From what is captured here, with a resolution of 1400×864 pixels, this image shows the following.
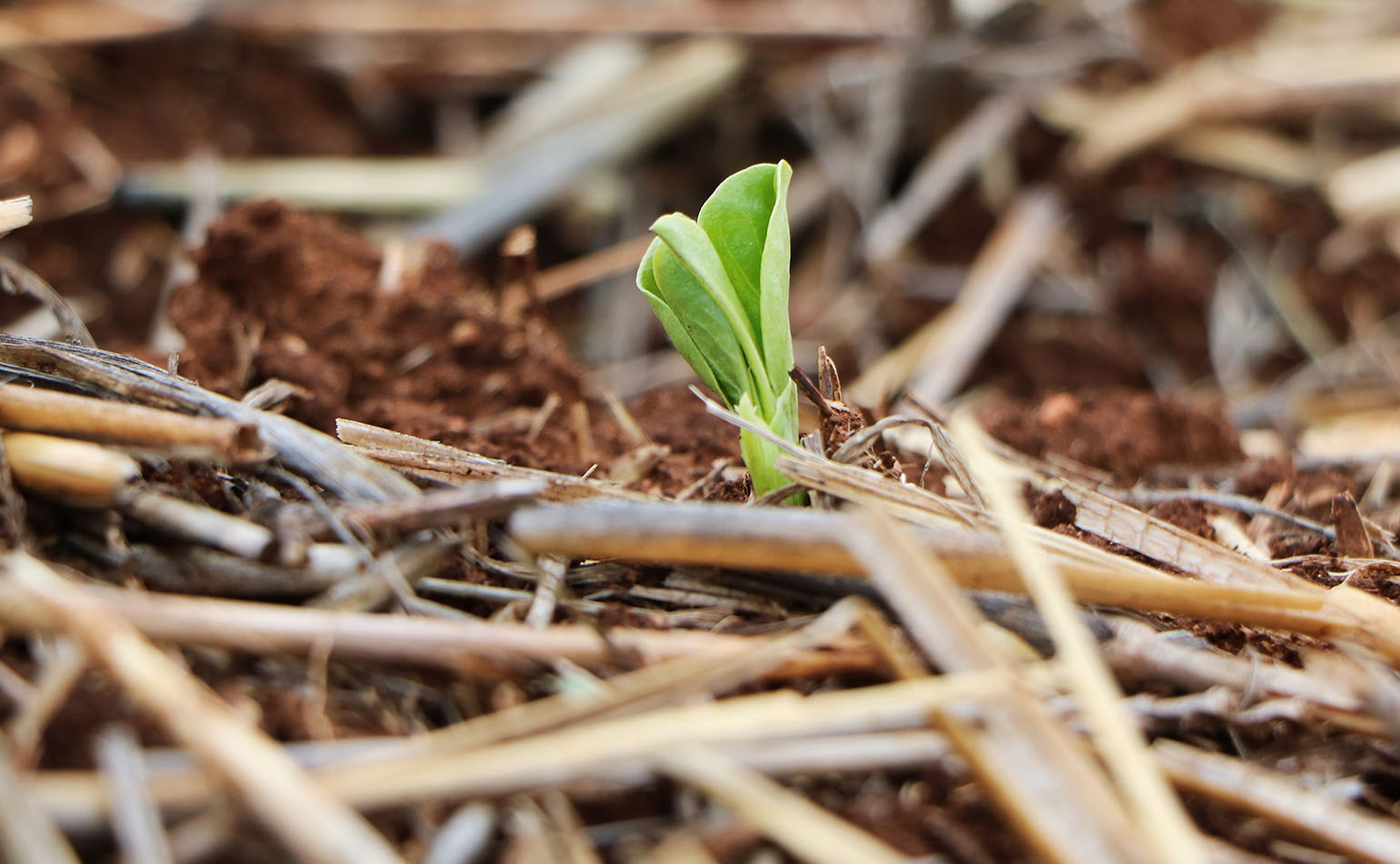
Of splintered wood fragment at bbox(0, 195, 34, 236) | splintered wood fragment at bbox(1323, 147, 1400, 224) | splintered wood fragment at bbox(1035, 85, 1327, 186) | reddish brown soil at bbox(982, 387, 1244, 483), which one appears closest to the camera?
splintered wood fragment at bbox(0, 195, 34, 236)

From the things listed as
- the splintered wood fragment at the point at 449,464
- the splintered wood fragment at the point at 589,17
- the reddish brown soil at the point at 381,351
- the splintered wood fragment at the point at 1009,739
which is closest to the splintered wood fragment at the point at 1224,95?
the splintered wood fragment at the point at 589,17

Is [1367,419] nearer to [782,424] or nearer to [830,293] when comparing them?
[830,293]

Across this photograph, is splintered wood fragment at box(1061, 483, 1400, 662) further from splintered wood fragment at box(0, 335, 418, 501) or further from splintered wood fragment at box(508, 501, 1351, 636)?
splintered wood fragment at box(0, 335, 418, 501)

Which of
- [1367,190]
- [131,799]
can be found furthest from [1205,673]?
[1367,190]

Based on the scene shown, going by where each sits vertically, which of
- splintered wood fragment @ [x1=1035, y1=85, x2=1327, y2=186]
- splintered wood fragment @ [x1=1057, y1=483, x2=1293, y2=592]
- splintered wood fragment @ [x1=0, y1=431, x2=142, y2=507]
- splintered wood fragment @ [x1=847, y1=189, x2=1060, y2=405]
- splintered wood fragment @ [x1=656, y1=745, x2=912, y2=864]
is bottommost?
splintered wood fragment @ [x1=656, y1=745, x2=912, y2=864]

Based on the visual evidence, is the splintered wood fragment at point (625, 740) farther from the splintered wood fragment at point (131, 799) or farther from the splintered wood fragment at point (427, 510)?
the splintered wood fragment at point (427, 510)

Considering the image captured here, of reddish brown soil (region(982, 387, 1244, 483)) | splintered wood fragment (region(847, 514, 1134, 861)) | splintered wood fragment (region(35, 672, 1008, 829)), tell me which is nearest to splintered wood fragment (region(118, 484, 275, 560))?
splintered wood fragment (region(35, 672, 1008, 829))
